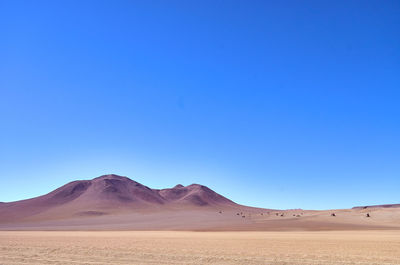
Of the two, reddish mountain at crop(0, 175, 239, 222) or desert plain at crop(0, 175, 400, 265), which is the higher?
reddish mountain at crop(0, 175, 239, 222)

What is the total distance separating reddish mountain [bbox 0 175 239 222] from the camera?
128250 mm

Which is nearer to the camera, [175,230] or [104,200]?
[175,230]

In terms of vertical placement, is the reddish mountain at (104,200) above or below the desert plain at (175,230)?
above

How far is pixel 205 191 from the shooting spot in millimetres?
194125

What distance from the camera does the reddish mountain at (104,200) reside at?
421 feet

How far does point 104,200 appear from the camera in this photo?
5778 inches

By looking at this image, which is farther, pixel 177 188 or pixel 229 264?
pixel 177 188

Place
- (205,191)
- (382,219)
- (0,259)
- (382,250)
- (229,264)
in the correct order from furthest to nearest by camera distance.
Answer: (205,191), (382,219), (382,250), (0,259), (229,264)

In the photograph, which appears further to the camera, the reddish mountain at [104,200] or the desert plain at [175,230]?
the reddish mountain at [104,200]

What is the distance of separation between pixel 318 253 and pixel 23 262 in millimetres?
15495

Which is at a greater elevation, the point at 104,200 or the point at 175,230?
the point at 104,200

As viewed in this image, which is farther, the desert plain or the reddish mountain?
the reddish mountain

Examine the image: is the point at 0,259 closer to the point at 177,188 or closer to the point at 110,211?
the point at 110,211

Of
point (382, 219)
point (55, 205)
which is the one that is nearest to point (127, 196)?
point (55, 205)
